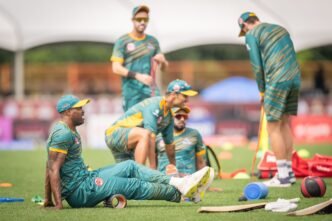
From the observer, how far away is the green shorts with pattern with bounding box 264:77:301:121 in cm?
1126

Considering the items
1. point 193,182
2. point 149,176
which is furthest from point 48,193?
point 193,182

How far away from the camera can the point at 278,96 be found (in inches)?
444

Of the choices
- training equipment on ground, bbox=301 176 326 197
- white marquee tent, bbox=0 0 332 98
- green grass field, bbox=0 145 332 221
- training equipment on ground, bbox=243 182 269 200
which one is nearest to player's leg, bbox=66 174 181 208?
green grass field, bbox=0 145 332 221

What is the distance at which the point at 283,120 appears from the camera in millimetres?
11391

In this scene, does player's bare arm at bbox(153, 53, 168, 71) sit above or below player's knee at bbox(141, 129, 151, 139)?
above

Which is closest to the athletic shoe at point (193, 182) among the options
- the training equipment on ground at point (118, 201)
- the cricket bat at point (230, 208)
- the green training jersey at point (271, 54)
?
the cricket bat at point (230, 208)

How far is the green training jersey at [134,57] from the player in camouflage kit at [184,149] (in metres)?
0.77

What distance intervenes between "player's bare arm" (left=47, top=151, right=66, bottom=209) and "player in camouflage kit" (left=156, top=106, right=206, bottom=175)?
3.61 m

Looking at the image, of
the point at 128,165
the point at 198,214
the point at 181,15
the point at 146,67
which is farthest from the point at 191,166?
the point at 181,15

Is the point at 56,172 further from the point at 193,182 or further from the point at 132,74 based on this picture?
the point at 132,74

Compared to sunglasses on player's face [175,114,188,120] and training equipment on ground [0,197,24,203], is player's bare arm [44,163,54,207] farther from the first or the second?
sunglasses on player's face [175,114,188,120]

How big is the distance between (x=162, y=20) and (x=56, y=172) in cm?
1941

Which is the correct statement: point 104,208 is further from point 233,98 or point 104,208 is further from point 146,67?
point 233,98

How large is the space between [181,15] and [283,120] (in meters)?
16.9
